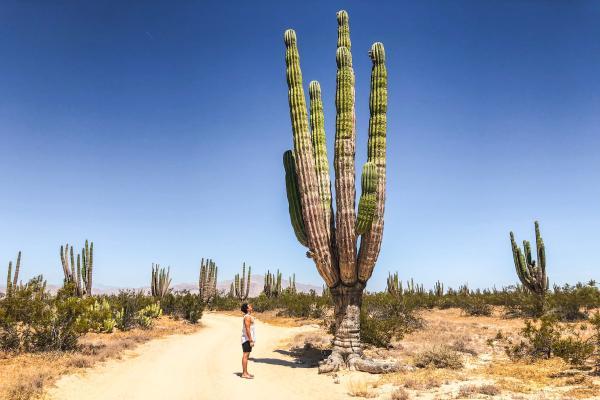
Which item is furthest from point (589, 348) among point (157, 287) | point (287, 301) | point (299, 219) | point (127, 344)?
point (157, 287)

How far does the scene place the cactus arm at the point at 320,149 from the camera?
10320mm

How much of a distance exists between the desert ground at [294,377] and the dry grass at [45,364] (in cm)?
9

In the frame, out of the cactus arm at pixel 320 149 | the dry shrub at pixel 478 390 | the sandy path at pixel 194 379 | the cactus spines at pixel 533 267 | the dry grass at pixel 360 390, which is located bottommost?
the sandy path at pixel 194 379

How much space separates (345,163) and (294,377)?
4983 mm

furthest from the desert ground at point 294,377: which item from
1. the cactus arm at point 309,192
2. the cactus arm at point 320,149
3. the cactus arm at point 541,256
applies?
the cactus arm at point 541,256

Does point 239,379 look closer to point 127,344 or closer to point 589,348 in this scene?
point 127,344

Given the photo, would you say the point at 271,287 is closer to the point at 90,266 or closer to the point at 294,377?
the point at 90,266

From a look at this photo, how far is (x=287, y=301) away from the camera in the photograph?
90.9 feet

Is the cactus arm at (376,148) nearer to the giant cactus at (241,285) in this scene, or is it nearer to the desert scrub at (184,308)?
the desert scrub at (184,308)

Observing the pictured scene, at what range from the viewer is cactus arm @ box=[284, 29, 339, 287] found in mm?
9945

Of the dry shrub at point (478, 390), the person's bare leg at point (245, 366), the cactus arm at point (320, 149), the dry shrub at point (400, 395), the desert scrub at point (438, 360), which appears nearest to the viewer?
the dry shrub at point (400, 395)

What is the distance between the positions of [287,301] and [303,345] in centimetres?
1455

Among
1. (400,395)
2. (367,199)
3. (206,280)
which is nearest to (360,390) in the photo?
(400,395)

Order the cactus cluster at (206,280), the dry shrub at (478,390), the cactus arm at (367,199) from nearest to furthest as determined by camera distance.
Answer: the dry shrub at (478,390) < the cactus arm at (367,199) < the cactus cluster at (206,280)
